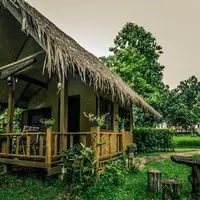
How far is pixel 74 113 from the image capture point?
1081 cm

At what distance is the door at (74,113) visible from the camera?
1066 cm

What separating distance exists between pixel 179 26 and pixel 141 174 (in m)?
13.2

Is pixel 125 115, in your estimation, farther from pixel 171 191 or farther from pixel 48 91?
pixel 171 191

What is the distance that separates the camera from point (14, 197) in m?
6.77

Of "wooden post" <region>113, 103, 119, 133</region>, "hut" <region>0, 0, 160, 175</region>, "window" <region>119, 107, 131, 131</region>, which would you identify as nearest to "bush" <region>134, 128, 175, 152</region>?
"window" <region>119, 107, 131, 131</region>

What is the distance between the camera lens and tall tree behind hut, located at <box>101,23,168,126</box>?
25.3 metres

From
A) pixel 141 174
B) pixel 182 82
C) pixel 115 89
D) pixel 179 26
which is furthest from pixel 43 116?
pixel 182 82

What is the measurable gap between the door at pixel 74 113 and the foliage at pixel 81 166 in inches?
137

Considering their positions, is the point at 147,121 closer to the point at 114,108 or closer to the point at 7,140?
the point at 114,108

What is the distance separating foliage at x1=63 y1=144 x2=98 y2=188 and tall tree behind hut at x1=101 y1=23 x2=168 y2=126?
56.0 feet

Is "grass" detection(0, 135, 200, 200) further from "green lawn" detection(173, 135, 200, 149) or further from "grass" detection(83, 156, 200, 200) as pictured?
"green lawn" detection(173, 135, 200, 149)

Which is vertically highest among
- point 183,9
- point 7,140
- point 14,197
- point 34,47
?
point 183,9

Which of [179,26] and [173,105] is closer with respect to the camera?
[179,26]

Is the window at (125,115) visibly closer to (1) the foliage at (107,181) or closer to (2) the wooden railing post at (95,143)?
(1) the foliage at (107,181)
